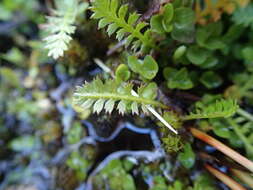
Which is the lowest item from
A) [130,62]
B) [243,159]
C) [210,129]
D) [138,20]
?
[243,159]

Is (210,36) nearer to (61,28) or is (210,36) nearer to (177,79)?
(177,79)

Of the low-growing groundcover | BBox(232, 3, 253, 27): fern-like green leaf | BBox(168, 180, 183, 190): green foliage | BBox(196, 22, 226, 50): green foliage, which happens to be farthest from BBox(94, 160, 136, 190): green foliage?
BBox(232, 3, 253, 27): fern-like green leaf

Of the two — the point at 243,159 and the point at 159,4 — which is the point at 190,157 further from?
the point at 159,4

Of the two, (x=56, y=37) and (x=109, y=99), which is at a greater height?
(x=56, y=37)

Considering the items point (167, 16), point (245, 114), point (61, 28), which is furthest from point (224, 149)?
point (61, 28)

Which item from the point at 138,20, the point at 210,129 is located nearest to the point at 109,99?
the point at 138,20

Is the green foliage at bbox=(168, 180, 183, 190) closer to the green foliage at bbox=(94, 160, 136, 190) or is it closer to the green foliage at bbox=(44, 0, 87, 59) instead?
the green foliage at bbox=(94, 160, 136, 190)
